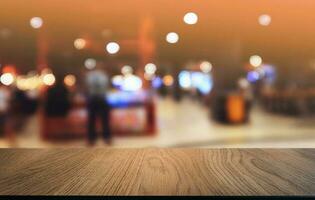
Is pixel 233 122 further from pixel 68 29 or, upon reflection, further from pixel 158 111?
pixel 68 29

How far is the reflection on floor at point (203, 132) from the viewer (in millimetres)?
5891

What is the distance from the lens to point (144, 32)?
6.14m

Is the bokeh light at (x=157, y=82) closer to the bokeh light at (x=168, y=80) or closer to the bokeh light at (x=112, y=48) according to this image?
the bokeh light at (x=168, y=80)

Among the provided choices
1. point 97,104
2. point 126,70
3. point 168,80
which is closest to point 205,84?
point 168,80

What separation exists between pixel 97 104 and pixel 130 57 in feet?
2.88

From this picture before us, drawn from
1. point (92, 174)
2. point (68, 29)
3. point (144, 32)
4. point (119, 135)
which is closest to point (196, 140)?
point (119, 135)

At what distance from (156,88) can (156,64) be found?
38 centimetres

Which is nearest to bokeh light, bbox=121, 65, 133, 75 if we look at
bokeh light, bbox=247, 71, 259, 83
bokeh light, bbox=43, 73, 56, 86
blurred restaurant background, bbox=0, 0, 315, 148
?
blurred restaurant background, bbox=0, 0, 315, 148

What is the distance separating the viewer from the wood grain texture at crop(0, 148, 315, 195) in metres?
0.64

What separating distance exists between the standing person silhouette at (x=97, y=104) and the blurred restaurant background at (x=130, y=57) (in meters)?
0.10

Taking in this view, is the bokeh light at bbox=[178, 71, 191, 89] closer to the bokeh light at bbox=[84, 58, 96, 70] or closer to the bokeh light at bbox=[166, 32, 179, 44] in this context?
the bokeh light at bbox=[166, 32, 179, 44]

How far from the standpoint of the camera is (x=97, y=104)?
19.1ft

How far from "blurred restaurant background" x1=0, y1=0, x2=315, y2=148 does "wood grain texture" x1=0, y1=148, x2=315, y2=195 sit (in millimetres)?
4676

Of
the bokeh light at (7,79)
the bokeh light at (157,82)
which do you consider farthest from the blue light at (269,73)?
the bokeh light at (7,79)
